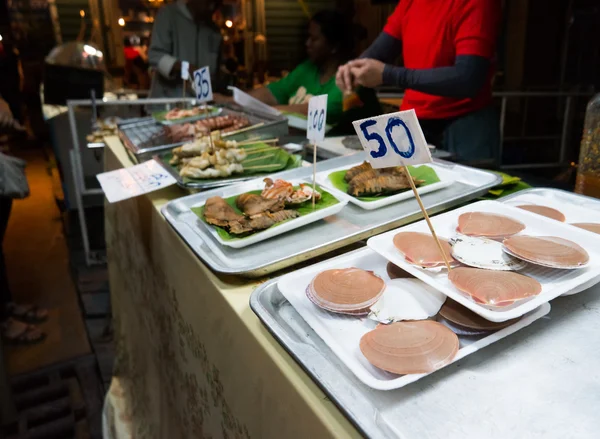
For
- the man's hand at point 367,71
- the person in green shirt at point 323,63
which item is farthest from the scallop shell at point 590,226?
the person in green shirt at point 323,63

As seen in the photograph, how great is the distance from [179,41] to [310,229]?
3.32 metres

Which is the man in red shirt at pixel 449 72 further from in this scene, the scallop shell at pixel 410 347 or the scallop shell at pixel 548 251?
the scallop shell at pixel 410 347

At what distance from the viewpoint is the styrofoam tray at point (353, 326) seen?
2.09 feet

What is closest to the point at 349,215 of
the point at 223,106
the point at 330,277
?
the point at 330,277

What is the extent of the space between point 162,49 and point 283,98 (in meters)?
1.34

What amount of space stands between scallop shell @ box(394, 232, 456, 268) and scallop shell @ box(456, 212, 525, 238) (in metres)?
0.07

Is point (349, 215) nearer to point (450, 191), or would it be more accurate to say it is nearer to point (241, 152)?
point (450, 191)

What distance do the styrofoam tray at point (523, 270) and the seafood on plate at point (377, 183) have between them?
8.7 inches

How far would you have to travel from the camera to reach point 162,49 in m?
3.93

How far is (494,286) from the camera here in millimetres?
724

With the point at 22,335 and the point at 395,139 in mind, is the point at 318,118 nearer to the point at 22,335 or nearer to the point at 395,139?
the point at 395,139

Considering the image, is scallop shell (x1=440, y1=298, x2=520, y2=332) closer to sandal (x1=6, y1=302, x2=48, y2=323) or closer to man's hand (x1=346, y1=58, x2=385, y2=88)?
man's hand (x1=346, y1=58, x2=385, y2=88)

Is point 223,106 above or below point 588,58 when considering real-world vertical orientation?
below

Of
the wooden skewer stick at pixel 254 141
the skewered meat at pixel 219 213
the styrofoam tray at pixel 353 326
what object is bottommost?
the styrofoam tray at pixel 353 326
